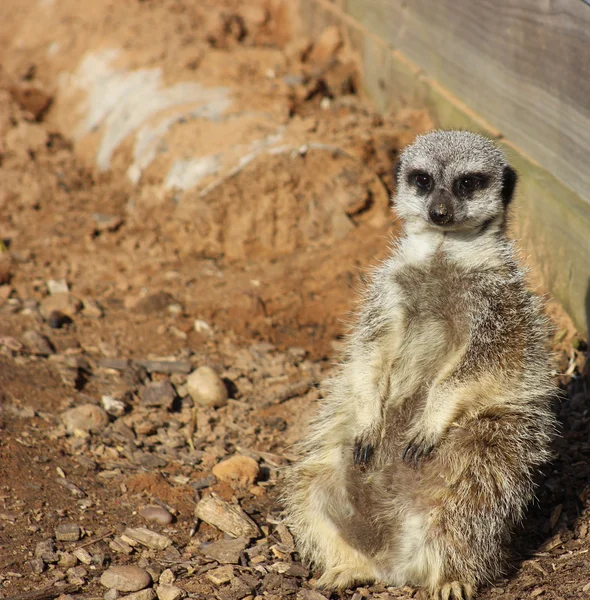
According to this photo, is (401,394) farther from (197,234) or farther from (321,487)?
(197,234)

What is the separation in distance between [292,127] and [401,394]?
2.55 metres

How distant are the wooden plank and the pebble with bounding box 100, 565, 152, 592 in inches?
81.0

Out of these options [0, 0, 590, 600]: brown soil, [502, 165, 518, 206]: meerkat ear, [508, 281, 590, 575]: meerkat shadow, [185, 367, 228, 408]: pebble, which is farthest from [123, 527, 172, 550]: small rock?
[502, 165, 518, 206]: meerkat ear

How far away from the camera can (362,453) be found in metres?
3.16

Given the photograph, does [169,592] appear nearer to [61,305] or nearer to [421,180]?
[421,180]

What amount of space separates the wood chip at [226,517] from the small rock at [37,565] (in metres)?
0.63

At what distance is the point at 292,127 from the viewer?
5.32 metres

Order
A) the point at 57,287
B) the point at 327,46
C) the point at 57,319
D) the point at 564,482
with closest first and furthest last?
the point at 564,482, the point at 57,319, the point at 57,287, the point at 327,46

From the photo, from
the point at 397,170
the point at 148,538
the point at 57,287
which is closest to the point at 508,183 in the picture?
the point at 397,170

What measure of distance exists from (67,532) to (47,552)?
0.42ft

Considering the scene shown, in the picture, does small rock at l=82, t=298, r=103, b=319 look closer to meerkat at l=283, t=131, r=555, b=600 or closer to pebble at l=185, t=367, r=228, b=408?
pebble at l=185, t=367, r=228, b=408

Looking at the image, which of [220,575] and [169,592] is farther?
[220,575]

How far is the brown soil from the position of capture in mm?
3199

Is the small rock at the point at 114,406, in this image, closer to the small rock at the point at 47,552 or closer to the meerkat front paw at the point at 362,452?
the small rock at the point at 47,552
